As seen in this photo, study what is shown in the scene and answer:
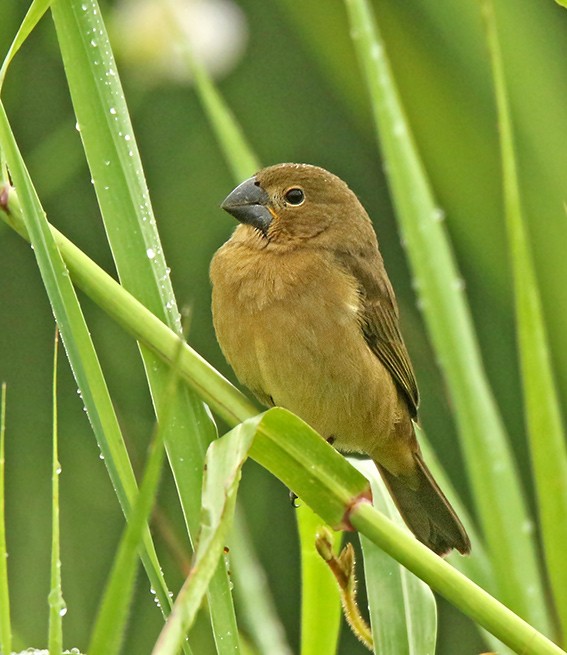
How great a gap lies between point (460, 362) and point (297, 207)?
0.68 meters

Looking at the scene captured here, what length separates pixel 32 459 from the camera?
327 cm

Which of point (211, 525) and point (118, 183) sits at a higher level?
point (118, 183)

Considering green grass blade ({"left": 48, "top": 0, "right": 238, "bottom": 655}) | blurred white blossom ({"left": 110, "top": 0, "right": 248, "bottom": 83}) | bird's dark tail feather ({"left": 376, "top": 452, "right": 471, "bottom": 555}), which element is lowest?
bird's dark tail feather ({"left": 376, "top": 452, "right": 471, "bottom": 555})

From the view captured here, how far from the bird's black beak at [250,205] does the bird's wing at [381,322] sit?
0.21 meters

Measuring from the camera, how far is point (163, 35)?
308 centimetres

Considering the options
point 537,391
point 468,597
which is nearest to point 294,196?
point 537,391

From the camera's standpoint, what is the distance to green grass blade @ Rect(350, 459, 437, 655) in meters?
1.71

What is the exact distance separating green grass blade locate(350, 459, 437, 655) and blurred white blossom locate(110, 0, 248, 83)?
5.51 feet

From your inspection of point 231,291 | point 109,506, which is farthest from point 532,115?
point 109,506

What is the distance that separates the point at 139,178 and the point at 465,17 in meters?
1.41

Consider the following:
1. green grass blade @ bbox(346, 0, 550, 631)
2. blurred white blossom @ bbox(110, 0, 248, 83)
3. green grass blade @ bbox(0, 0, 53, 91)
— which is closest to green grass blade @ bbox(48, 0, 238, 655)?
Answer: green grass blade @ bbox(0, 0, 53, 91)

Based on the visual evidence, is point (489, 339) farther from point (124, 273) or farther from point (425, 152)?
point (124, 273)

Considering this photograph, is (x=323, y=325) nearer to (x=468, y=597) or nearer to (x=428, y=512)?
(x=428, y=512)

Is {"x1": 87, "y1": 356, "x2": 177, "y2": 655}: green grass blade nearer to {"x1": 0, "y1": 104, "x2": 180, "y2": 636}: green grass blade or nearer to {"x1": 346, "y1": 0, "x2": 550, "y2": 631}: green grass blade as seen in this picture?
{"x1": 0, "y1": 104, "x2": 180, "y2": 636}: green grass blade
